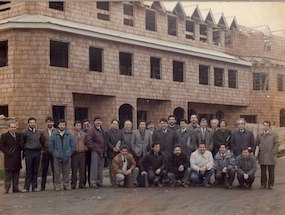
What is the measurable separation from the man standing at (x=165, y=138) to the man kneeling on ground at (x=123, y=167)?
2.12 feet

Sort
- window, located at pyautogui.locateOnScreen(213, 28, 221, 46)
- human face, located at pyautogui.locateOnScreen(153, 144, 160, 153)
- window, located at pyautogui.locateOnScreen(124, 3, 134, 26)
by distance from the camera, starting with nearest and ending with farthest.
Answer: human face, located at pyautogui.locateOnScreen(153, 144, 160, 153)
window, located at pyautogui.locateOnScreen(124, 3, 134, 26)
window, located at pyautogui.locateOnScreen(213, 28, 221, 46)

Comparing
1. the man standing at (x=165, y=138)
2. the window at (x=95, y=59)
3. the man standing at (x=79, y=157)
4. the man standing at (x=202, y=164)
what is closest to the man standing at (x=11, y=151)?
the man standing at (x=79, y=157)

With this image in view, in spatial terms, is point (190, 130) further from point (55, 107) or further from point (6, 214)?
point (55, 107)

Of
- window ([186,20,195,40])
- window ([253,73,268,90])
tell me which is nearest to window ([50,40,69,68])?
window ([253,73,268,90])

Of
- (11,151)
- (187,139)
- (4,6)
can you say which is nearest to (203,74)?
(4,6)

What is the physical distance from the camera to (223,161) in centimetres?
818

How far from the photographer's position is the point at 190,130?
874 cm

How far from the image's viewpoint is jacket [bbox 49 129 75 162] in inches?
309

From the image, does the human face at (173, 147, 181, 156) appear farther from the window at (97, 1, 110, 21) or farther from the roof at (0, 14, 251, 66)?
the window at (97, 1, 110, 21)

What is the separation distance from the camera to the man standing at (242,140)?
26.8ft

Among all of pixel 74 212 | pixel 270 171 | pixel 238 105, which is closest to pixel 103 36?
pixel 238 105

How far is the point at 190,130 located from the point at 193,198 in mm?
2154

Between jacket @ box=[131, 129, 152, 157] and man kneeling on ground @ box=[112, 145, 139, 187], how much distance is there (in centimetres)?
30

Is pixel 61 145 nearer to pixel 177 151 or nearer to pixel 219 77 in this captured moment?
pixel 177 151
